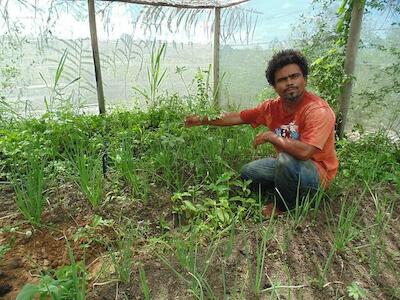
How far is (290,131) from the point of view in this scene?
6.90 ft


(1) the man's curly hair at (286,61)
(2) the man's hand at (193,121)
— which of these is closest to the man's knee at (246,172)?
(2) the man's hand at (193,121)

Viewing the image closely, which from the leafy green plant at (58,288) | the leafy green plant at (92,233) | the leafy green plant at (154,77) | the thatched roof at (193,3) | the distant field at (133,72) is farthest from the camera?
the thatched roof at (193,3)

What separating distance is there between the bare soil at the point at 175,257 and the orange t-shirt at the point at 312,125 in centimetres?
32

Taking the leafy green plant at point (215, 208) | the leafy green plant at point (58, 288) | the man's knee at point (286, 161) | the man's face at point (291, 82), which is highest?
the man's face at point (291, 82)

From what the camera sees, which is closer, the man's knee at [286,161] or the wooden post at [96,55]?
the man's knee at [286,161]

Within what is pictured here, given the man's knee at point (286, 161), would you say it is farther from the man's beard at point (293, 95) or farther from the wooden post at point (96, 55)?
the wooden post at point (96, 55)

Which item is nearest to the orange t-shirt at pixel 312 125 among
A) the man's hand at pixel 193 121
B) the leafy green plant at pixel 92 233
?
the man's hand at pixel 193 121

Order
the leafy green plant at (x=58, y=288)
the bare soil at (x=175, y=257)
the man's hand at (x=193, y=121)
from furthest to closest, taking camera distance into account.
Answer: the man's hand at (x=193, y=121) < the bare soil at (x=175, y=257) < the leafy green plant at (x=58, y=288)

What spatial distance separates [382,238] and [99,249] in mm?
1567

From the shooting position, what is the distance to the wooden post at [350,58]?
2976mm

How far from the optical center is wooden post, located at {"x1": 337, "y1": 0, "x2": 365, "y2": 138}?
9.76ft

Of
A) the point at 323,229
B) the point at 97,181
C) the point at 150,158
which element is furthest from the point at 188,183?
the point at 323,229

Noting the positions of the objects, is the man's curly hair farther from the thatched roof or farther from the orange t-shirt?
the thatched roof

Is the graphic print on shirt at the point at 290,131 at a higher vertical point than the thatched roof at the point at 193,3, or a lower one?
lower
